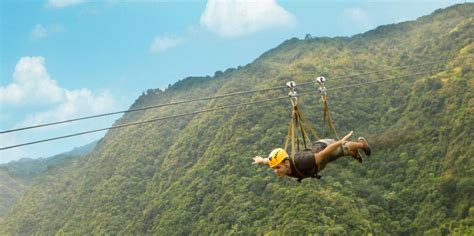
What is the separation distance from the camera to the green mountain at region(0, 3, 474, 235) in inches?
1542

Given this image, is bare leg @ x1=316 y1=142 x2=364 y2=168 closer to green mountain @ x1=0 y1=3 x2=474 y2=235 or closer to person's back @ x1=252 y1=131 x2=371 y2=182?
person's back @ x1=252 y1=131 x2=371 y2=182

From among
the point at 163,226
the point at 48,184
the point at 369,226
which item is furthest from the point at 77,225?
the point at 369,226

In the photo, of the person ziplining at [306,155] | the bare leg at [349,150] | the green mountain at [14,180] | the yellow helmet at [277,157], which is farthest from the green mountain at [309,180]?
the green mountain at [14,180]

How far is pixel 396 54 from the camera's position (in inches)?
2830

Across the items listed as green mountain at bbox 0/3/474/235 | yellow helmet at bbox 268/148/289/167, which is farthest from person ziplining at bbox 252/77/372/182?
green mountain at bbox 0/3/474/235

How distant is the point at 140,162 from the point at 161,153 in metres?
3.35

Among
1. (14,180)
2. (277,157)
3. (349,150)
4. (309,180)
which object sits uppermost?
(277,157)

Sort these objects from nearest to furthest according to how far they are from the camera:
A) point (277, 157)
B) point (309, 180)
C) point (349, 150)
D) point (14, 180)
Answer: point (277, 157), point (349, 150), point (309, 180), point (14, 180)

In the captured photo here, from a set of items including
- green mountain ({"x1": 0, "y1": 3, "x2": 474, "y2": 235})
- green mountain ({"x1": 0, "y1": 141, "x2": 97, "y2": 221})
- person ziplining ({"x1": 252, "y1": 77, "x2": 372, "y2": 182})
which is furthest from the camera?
green mountain ({"x1": 0, "y1": 141, "x2": 97, "y2": 221})

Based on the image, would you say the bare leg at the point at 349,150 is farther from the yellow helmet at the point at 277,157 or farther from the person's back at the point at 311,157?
the yellow helmet at the point at 277,157

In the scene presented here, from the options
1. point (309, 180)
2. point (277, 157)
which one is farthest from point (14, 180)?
point (277, 157)

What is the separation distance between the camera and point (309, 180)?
1710 inches

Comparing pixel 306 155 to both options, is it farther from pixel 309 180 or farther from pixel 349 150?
pixel 309 180

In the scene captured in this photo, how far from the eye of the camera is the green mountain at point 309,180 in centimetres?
3916
